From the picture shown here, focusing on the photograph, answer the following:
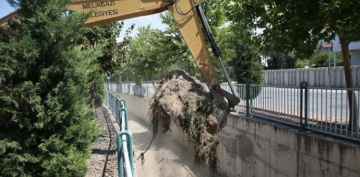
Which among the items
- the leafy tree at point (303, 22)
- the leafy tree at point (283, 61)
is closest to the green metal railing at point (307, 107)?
the leafy tree at point (303, 22)

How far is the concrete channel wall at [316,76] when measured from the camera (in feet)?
60.6

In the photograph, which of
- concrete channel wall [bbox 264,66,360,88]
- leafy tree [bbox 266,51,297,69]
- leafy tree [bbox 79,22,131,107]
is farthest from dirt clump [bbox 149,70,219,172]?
leafy tree [bbox 266,51,297,69]

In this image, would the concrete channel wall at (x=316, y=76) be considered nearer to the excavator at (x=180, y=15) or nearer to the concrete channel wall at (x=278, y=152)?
the concrete channel wall at (x=278, y=152)

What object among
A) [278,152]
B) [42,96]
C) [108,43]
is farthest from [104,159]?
[108,43]

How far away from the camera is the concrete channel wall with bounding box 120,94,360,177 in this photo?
484cm

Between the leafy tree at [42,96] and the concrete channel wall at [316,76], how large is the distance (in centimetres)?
1589

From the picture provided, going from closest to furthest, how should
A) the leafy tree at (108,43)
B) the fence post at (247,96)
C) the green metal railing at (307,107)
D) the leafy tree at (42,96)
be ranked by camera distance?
1. the leafy tree at (42,96)
2. the green metal railing at (307,107)
3. the fence post at (247,96)
4. the leafy tree at (108,43)

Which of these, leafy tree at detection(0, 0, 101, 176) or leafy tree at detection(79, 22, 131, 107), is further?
leafy tree at detection(79, 22, 131, 107)

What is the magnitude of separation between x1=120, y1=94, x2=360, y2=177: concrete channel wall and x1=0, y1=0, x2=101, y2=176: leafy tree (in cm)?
227

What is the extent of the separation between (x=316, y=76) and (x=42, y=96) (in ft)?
68.7

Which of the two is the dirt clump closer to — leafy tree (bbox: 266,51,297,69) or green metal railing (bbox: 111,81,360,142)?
green metal railing (bbox: 111,81,360,142)

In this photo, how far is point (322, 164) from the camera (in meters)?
5.18

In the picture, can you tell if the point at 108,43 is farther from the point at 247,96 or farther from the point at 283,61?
the point at 283,61

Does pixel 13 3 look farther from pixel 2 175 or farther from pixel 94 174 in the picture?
pixel 94 174
